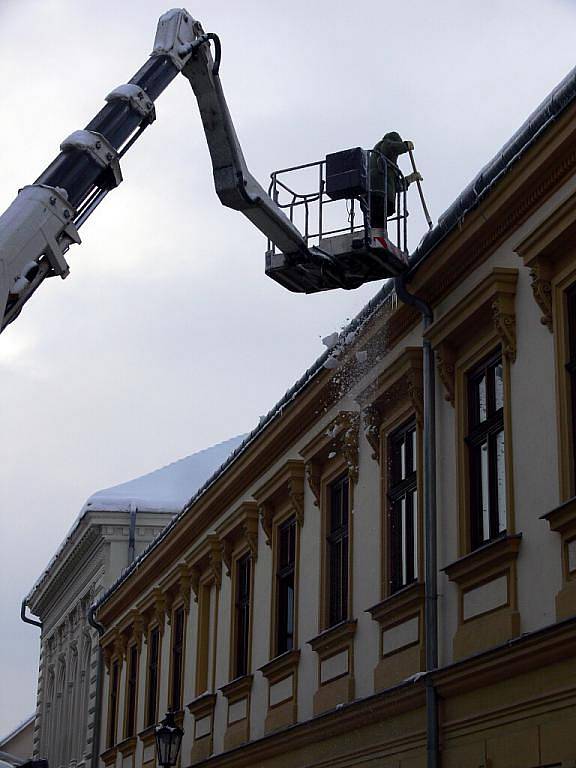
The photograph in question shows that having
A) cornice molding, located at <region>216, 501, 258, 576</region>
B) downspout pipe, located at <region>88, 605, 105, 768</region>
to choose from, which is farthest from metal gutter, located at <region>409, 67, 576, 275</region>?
downspout pipe, located at <region>88, 605, 105, 768</region>

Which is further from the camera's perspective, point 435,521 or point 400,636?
point 400,636

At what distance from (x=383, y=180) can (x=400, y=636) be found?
5.18 metres

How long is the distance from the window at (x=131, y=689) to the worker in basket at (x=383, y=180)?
15.6 metres

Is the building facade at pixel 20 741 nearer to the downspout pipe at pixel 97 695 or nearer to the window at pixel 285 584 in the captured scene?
the downspout pipe at pixel 97 695

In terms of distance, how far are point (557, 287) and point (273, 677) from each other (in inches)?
337

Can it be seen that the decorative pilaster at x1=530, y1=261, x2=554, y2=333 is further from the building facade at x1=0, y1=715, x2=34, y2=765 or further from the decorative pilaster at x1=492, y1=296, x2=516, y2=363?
the building facade at x1=0, y1=715, x2=34, y2=765

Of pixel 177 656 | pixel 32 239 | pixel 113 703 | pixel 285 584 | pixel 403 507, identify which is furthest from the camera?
pixel 113 703

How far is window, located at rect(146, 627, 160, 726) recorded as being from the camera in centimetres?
2747

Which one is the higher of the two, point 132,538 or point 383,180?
point 132,538

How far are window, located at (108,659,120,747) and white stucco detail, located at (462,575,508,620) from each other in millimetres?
19007

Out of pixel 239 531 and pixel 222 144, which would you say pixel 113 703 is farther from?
pixel 222 144

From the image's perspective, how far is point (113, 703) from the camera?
1257 inches

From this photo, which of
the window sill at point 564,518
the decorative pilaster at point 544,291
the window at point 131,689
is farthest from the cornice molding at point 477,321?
the window at point 131,689

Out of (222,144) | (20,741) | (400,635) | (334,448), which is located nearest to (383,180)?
(222,144)
